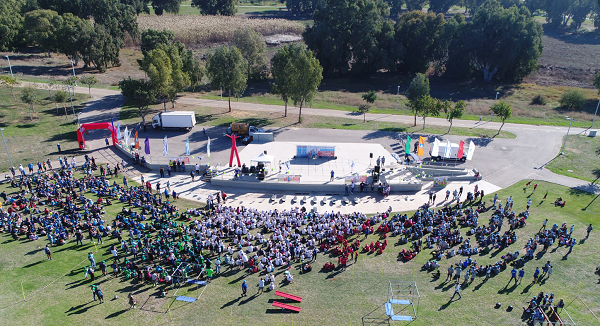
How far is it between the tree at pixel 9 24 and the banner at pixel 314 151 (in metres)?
81.1

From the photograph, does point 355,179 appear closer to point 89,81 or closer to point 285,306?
point 285,306

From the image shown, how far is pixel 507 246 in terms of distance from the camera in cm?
3222

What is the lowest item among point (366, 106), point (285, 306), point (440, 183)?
point (285, 306)

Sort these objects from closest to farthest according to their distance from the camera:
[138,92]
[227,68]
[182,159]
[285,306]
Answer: [285,306] < [182,159] < [138,92] < [227,68]

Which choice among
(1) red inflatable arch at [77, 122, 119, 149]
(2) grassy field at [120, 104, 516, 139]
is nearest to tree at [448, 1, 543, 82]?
(2) grassy field at [120, 104, 516, 139]

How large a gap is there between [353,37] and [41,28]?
71788mm

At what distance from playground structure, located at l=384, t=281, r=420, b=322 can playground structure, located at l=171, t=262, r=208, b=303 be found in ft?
41.2

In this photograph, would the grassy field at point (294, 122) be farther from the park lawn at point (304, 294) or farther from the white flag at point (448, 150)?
the park lawn at point (304, 294)

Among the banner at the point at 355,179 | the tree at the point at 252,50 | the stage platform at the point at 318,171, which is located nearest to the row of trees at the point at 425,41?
the tree at the point at 252,50

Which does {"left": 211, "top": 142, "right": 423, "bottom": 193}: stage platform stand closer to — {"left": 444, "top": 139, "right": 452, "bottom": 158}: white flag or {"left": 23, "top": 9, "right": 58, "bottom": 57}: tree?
{"left": 444, "top": 139, "right": 452, "bottom": 158}: white flag

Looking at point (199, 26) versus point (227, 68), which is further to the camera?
point (199, 26)

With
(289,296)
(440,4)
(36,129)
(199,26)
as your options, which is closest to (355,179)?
(289,296)

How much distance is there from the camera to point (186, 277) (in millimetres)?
27641

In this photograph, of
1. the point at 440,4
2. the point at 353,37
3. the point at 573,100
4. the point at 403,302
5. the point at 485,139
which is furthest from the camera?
the point at 440,4
